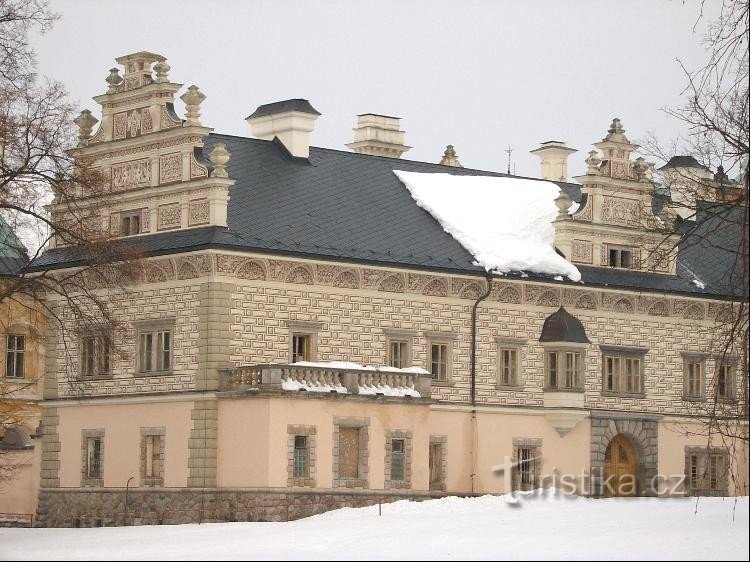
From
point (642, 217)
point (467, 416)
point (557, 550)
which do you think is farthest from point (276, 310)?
point (557, 550)

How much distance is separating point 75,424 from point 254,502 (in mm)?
8091

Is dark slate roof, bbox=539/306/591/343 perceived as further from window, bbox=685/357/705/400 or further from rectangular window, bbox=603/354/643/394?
window, bbox=685/357/705/400

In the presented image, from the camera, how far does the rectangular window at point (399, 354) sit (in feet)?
179

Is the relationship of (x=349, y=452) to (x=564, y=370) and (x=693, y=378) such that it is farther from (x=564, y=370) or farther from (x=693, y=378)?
(x=693, y=378)

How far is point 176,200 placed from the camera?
53188 millimetres

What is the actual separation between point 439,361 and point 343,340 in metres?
3.59

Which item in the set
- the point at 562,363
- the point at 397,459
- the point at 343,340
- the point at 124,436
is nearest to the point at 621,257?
the point at 562,363

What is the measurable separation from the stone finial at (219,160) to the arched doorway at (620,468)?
14920 millimetres

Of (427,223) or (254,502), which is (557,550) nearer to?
(254,502)

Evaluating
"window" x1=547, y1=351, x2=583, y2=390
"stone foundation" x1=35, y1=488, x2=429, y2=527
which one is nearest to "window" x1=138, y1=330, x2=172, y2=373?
"stone foundation" x1=35, y1=488, x2=429, y2=527

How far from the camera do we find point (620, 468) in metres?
59.0

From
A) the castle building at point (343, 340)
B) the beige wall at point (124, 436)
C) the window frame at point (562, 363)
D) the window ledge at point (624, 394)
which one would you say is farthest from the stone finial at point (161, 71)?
the window ledge at point (624, 394)

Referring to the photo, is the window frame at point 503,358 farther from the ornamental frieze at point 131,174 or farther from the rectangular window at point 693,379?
the ornamental frieze at point 131,174

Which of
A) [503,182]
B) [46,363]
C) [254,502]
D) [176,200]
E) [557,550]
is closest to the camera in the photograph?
[557,550]
